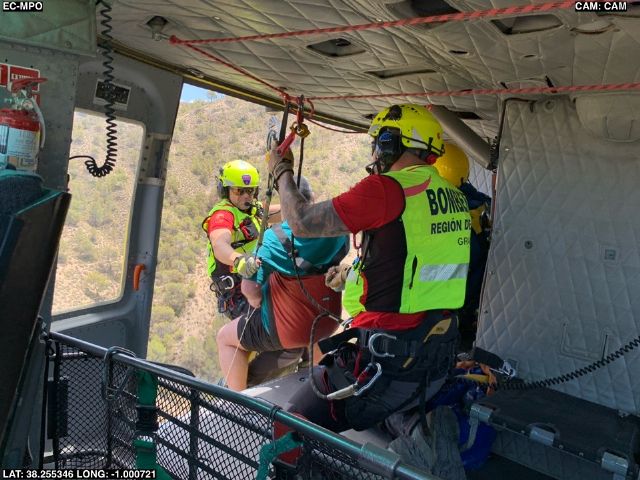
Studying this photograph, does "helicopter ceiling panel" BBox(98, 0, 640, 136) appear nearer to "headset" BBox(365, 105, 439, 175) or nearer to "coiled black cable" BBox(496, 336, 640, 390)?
"headset" BBox(365, 105, 439, 175)

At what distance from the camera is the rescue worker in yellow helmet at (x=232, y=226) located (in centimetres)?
522

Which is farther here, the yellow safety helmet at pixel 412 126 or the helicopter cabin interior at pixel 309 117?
the yellow safety helmet at pixel 412 126

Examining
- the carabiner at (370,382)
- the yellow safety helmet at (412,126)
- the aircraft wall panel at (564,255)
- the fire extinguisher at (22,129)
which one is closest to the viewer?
the fire extinguisher at (22,129)

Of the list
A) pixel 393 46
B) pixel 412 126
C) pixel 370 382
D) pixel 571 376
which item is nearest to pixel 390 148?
pixel 412 126

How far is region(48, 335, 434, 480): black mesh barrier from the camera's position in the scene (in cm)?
182

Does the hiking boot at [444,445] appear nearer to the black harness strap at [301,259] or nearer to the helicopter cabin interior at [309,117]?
the helicopter cabin interior at [309,117]

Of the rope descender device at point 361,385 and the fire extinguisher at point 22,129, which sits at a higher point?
the fire extinguisher at point 22,129

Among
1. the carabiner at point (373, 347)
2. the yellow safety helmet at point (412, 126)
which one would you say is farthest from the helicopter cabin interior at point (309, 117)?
the carabiner at point (373, 347)

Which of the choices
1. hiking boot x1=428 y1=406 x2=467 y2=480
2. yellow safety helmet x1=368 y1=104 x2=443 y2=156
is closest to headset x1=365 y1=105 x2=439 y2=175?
yellow safety helmet x1=368 y1=104 x2=443 y2=156

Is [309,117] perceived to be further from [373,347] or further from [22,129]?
[22,129]

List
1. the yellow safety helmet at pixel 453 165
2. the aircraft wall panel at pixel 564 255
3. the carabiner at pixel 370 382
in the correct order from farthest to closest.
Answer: the yellow safety helmet at pixel 453 165
the aircraft wall panel at pixel 564 255
the carabiner at pixel 370 382

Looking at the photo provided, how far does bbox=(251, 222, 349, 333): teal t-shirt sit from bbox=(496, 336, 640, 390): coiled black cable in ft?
4.71

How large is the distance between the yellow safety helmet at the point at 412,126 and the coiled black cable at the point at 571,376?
167 cm

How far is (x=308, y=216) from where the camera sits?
2.75 meters
